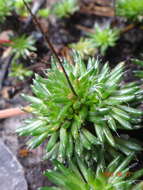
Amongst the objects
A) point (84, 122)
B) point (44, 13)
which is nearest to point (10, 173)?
point (84, 122)

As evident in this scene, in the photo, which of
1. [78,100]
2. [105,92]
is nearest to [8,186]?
[78,100]

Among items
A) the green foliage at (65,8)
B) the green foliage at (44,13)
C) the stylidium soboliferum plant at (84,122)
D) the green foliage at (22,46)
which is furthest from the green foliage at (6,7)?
the stylidium soboliferum plant at (84,122)

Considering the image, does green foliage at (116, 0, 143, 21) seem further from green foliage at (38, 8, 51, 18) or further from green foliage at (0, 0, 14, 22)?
green foliage at (0, 0, 14, 22)

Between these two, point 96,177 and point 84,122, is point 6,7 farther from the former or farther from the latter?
point 96,177

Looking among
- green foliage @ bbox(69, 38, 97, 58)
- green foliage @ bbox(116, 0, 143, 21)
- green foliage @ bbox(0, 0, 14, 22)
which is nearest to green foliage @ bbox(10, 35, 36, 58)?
green foliage @ bbox(0, 0, 14, 22)

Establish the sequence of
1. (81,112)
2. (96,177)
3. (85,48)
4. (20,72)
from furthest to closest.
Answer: (85,48)
(20,72)
(81,112)
(96,177)

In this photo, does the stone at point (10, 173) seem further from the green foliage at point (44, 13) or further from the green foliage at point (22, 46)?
the green foliage at point (44, 13)

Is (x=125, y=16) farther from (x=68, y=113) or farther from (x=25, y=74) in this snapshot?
(x=68, y=113)
